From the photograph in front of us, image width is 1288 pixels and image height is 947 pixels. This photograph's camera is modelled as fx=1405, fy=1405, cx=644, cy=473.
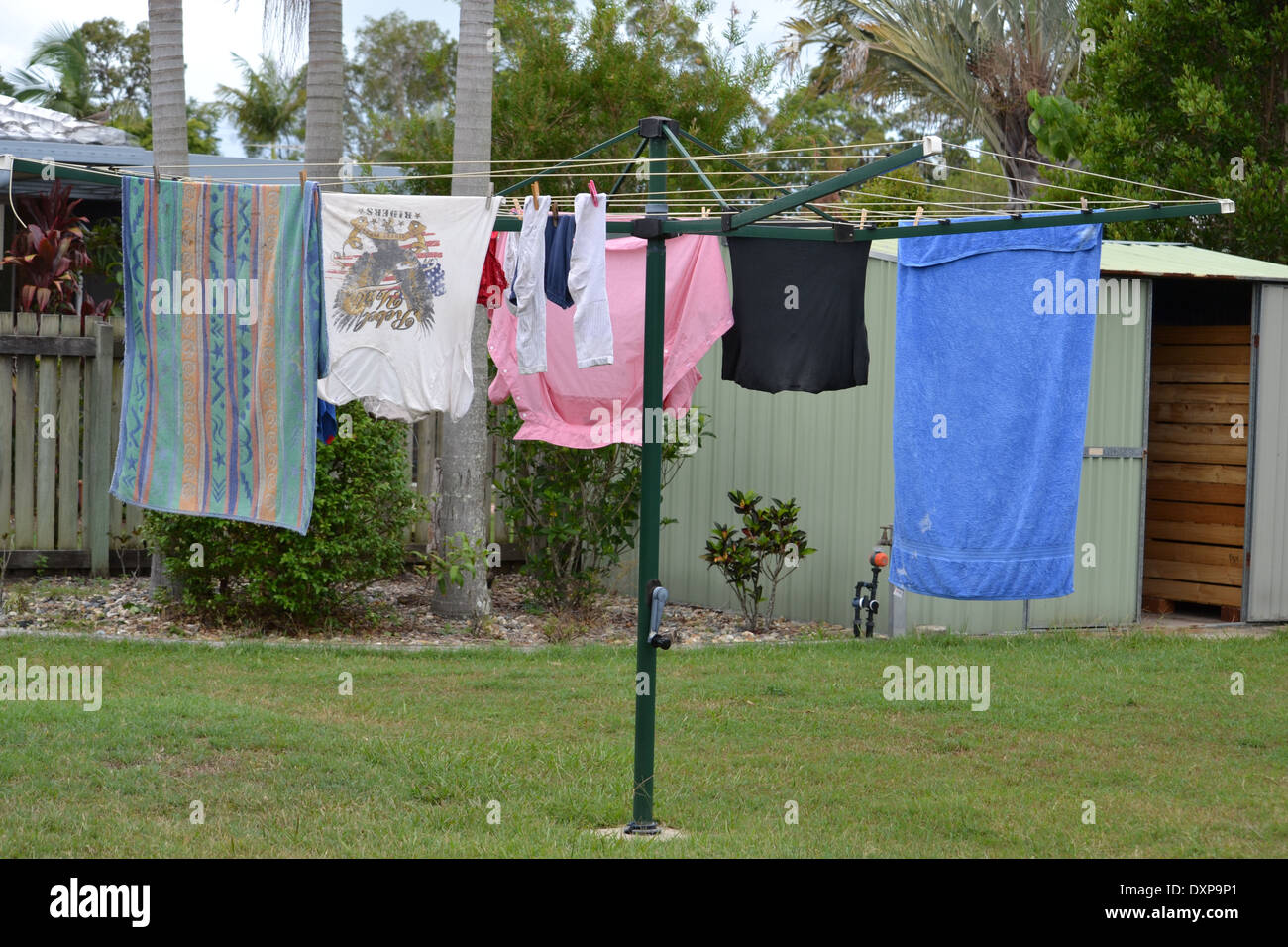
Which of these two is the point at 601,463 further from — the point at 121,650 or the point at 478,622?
the point at 121,650

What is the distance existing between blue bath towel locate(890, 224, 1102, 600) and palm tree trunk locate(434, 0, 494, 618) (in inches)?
161

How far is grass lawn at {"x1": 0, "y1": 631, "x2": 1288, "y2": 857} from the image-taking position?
18.0 feet

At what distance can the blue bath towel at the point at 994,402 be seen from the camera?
21.4 feet

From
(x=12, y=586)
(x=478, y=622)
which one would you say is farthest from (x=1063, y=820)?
(x=12, y=586)

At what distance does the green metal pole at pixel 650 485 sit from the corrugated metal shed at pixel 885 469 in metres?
4.93

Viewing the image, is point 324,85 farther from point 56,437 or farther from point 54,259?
point 54,259

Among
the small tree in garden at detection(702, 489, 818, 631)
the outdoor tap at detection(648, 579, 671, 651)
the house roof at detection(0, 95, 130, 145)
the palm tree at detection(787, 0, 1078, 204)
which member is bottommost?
the small tree in garden at detection(702, 489, 818, 631)

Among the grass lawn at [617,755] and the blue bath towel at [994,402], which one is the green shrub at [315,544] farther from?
the blue bath towel at [994,402]

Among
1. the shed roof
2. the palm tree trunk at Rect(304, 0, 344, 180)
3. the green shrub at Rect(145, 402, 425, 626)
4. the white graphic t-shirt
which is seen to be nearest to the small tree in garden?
the shed roof

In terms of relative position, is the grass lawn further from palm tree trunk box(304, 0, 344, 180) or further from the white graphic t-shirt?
palm tree trunk box(304, 0, 344, 180)

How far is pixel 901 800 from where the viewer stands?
6.11 meters

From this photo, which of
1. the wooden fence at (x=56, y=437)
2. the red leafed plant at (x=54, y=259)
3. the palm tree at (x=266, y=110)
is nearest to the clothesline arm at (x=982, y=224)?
the wooden fence at (x=56, y=437)

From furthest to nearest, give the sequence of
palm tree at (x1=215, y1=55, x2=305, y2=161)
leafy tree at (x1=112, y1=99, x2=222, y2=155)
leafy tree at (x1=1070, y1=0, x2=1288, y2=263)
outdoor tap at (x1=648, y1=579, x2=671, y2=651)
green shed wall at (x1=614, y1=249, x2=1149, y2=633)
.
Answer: palm tree at (x1=215, y1=55, x2=305, y2=161) < leafy tree at (x1=112, y1=99, x2=222, y2=155) < leafy tree at (x1=1070, y1=0, x2=1288, y2=263) < green shed wall at (x1=614, y1=249, x2=1149, y2=633) < outdoor tap at (x1=648, y1=579, x2=671, y2=651)

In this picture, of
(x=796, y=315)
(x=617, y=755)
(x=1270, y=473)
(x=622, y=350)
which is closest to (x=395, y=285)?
(x=622, y=350)
